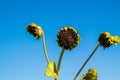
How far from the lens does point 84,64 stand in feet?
14.6

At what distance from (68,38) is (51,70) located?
28.0 inches

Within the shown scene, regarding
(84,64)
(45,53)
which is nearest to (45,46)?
(45,53)

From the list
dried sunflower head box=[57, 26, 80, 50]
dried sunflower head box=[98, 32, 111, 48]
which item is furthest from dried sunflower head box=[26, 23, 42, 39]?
dried sunflower head box=[98, 32, 111, 48]

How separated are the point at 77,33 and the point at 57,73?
2.53ft

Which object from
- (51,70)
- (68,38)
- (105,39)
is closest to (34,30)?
(68,38)

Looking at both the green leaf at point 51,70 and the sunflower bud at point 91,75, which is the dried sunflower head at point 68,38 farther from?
the sunflower bud at point 91,75

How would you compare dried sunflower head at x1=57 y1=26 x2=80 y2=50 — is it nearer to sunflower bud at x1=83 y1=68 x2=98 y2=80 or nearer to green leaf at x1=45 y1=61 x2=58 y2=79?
green leaf at x1=45 y1=61 x2=58 y2=79

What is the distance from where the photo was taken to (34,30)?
5070mm

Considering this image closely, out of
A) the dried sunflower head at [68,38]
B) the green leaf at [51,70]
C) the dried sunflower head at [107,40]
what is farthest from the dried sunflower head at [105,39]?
the green leaf at [51,70]

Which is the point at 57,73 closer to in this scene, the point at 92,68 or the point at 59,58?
the point at 59,58

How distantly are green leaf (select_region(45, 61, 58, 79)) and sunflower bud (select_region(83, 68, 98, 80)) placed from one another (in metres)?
0.69

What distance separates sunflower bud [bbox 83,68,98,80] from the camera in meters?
4.79

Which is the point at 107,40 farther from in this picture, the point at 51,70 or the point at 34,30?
the point at 34,30

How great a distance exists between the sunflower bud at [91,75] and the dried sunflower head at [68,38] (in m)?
0.56
